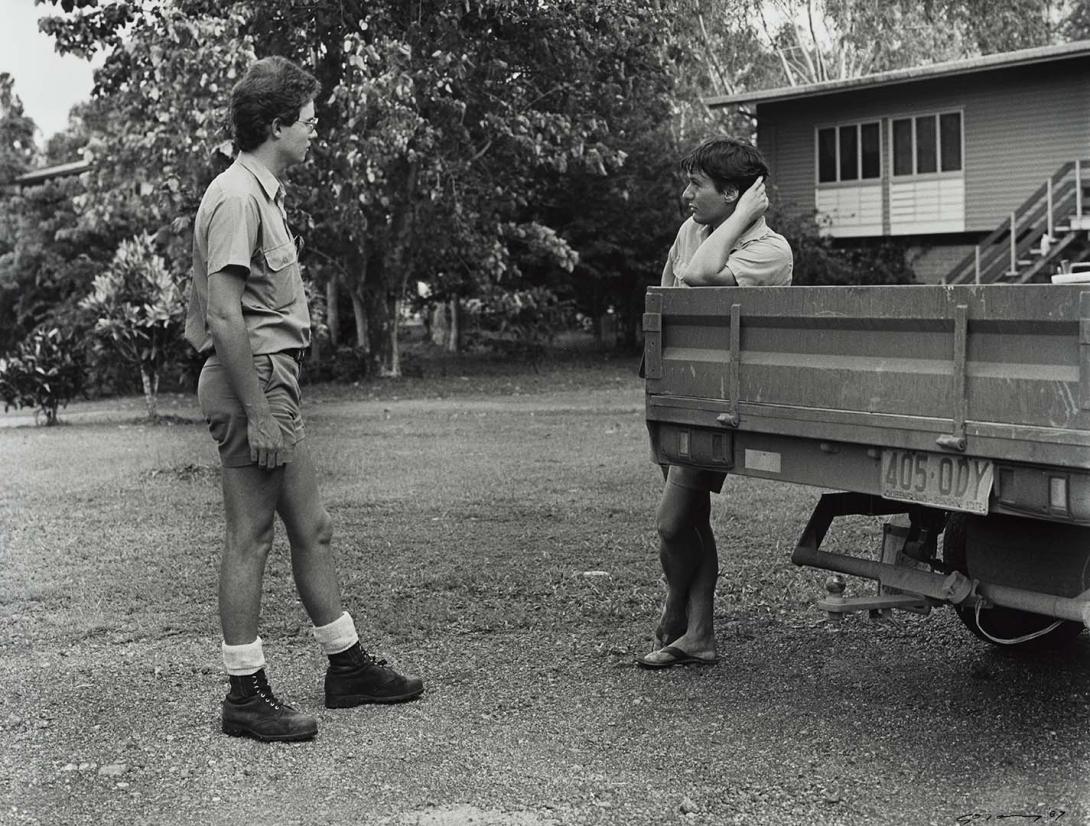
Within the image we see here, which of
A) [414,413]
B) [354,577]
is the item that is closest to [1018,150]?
[414,413]

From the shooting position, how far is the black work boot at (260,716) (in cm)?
443

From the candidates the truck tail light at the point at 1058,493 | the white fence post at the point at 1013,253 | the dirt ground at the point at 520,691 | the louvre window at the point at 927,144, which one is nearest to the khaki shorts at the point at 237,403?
the dirt ground at the point at 520,691

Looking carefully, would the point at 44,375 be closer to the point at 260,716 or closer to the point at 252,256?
the point at 252,256

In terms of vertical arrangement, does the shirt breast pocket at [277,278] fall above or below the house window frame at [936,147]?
below

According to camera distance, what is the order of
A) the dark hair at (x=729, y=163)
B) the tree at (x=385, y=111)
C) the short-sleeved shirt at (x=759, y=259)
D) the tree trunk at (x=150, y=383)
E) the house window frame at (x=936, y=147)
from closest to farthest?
the short-sleeved shirt at (x=759, y=259) → the dark hair at (x=729, y=163) → the tree trunk at (x=150, y=383) → the tree at (x=385, y=111) → the house window frame at (x=936, y=147)

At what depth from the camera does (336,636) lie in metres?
4.78

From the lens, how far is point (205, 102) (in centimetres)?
1845

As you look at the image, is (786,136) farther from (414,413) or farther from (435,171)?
(414,413)

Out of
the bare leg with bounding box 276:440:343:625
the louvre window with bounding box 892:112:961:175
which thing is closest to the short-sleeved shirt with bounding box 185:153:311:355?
the bare leg with bounding box 276:440:343:625

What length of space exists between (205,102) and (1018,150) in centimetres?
1521

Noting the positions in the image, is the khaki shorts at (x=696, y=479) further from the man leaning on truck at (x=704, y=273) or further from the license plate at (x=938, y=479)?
the license plate at (x=938, y=479)

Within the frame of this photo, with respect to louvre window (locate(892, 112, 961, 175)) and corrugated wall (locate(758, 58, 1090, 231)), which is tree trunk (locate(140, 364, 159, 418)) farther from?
louvre window (locate(892, 112, 961, 175))
